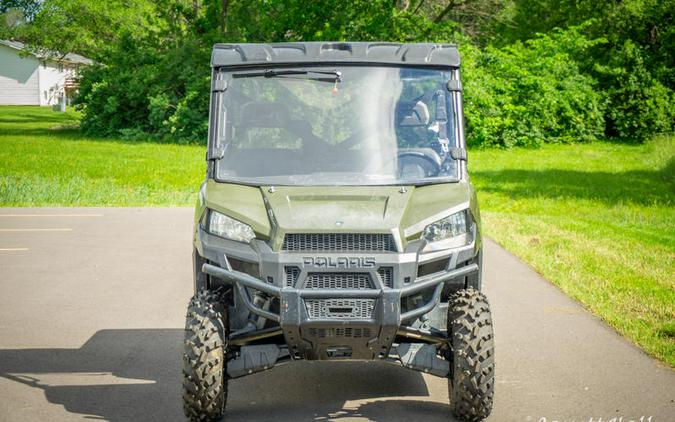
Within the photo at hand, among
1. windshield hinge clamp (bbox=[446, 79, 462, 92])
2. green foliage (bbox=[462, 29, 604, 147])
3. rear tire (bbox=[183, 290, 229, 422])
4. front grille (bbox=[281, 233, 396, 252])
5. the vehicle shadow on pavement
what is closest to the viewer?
front grille (bbox=[281, 233, 396, 252])

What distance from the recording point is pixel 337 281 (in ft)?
18.8

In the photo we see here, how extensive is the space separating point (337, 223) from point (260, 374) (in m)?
2.11

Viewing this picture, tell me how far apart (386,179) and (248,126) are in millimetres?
1011

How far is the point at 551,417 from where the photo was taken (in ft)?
20.7

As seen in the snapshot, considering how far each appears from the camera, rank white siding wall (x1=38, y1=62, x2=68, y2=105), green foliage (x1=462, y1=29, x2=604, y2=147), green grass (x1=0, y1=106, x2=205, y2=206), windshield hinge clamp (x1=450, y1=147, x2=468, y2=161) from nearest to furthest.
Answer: windshield hinge clamp (x1=450, y1=147, x2=468, y2=161)
green grass (x1=0, y1=106, x2=205, y2=206)
green foliage (x1=462, y1=29, x2=604, y2=147)
white siding wall (x1=38, y1=62, x2=68, y2=105)

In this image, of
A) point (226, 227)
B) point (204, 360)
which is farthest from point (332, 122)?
point (204, 360)

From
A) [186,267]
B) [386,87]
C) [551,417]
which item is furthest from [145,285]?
[551,417]

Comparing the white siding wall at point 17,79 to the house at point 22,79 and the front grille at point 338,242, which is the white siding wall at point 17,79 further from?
the front grille at point 338,242

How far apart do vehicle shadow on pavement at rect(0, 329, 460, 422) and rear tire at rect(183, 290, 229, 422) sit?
0.35 meters

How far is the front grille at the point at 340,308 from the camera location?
568cm

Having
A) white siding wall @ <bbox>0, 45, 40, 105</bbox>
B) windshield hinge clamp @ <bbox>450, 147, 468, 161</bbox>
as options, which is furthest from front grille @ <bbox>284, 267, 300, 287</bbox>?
white siding wall @ <bbox>0, 45, 40, 105</bbox>

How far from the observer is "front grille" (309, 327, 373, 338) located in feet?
18.7

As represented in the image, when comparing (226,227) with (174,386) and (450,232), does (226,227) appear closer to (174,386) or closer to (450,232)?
(450,232)

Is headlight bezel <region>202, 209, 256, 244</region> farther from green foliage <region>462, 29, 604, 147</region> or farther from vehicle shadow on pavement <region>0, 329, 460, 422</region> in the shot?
green foliage <region>462, 29, 604, 147</region>
